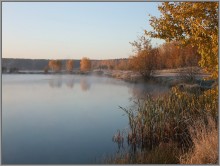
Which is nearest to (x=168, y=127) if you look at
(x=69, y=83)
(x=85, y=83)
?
(x=69, y=83)

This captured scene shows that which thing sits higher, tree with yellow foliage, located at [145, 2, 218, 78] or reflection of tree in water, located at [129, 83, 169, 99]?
tree with yellow foliage, located at [145, 2, 218, 78]

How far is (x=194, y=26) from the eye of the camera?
208 inches

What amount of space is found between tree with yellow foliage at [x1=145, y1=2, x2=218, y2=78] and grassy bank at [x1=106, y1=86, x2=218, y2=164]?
A: 0.67 metres

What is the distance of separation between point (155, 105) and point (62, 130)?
2534mm

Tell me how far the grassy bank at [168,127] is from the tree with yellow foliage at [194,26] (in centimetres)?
67

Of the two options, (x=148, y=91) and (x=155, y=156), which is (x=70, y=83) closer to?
(x=148, y=91)

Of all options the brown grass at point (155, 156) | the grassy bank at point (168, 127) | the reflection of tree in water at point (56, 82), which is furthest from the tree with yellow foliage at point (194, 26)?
the reflection of tree in water at point (56, 82)

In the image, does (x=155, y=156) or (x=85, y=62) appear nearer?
(x=155, y=156)

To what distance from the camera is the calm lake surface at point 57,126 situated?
6.57 metres

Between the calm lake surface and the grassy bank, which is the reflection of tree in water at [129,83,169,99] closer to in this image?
the calm lake surface

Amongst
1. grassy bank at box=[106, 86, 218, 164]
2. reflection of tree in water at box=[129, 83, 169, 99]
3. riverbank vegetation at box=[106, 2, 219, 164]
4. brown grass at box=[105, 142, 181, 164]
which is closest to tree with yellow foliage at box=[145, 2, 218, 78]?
riverbank vegetation at box=[106, 2, 219, 164]

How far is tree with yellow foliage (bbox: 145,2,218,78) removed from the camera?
521 centimetres

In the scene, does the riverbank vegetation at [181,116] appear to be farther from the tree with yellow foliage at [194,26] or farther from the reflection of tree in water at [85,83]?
the reflection of tree in water at [85,83]

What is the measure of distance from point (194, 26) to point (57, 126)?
464 cm
